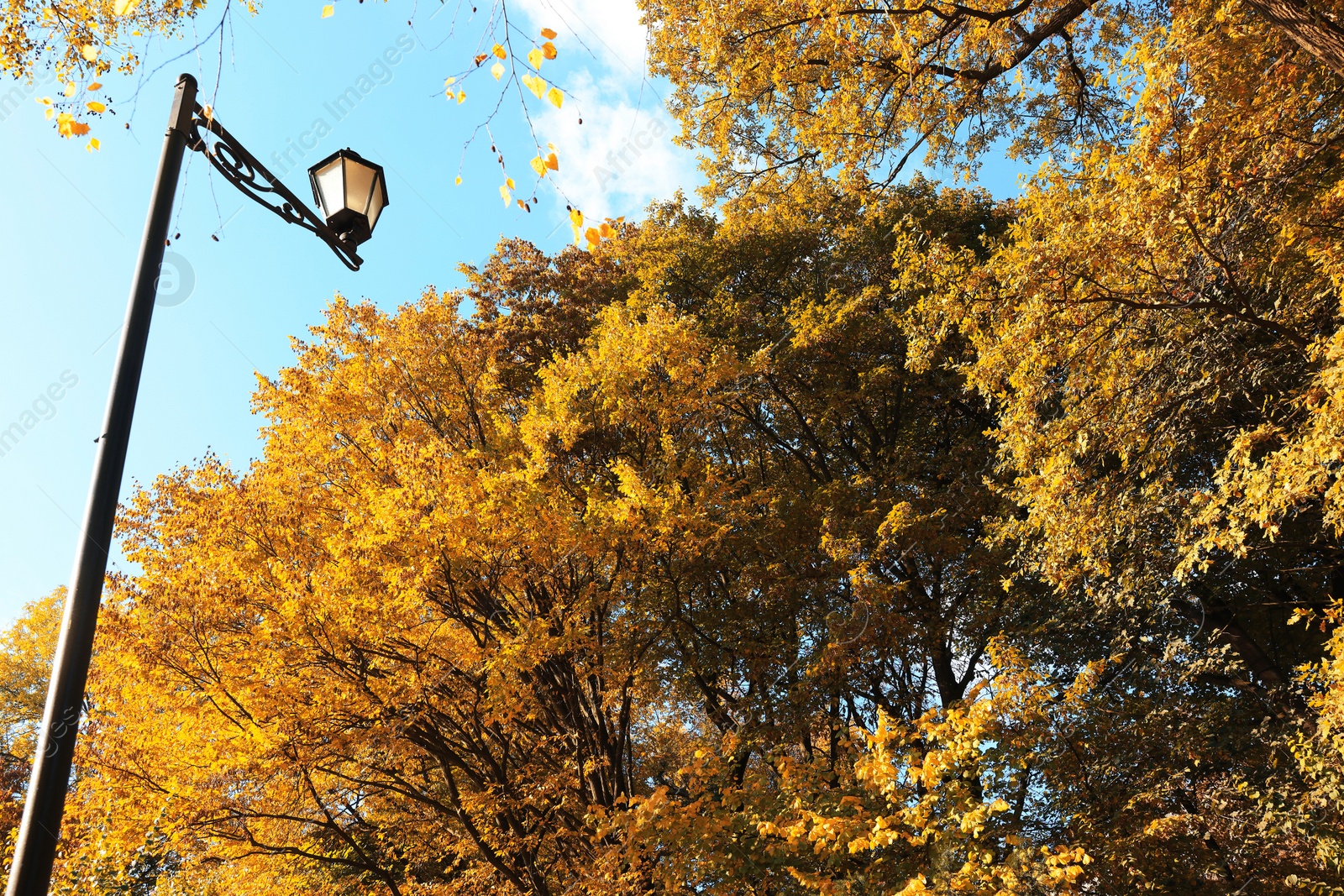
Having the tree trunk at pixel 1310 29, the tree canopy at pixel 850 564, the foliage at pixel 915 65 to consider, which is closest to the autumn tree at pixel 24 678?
the tree canopy at pixel 850 564

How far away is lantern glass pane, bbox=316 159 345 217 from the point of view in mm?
3332

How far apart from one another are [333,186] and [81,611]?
1963 millimetres

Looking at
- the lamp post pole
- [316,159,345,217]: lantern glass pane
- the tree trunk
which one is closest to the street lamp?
[316,159,345,217]: lantern glass pane

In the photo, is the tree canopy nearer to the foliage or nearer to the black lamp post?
the foliage

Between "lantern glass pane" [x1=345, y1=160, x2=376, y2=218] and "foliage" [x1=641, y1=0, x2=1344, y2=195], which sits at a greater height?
"foliage" [x1=641, y1=0, x2=1344, y2=195]

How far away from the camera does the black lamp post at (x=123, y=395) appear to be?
6.43 feet

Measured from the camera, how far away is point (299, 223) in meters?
3.29

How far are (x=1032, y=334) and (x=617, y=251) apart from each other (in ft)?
34.3

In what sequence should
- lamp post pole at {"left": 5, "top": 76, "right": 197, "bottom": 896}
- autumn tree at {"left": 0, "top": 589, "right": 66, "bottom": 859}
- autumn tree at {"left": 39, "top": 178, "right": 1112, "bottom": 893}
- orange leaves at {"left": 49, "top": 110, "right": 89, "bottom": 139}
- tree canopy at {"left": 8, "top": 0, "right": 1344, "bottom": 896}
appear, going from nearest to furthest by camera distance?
lamp post pole at {"left": 5, "top": 76, "right": 197, "bottom": 896} < orange leaves at {"left": 49, "top": 110, "right": 89, "bottom": 139} < tree canopy at {"left": 8, "top": 0, "right": 1344, "bottom": 896} < autumn tree at {"left": 39, "top": 178, "right": 1112, "bottom": 893} < autumn tree at {"left": 0, "top": 589, "right": 66, "bottom": 859}

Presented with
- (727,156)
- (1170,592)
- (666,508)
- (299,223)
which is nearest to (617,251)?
(727,156)

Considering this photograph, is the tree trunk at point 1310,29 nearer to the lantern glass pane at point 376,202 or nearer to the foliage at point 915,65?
the foliage at point 915,65

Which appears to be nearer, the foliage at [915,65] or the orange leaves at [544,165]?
the orange leaves at [544,165]

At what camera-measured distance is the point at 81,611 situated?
82.7 inches

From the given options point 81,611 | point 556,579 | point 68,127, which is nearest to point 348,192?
point 68,127
